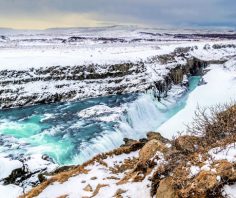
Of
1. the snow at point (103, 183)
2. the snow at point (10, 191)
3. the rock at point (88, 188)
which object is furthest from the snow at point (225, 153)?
the snow at point (10, 191)

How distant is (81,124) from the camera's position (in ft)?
136

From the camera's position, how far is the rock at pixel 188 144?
46.0 feet

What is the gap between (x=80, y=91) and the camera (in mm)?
55438

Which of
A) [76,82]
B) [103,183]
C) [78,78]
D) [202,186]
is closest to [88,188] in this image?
[103,183]

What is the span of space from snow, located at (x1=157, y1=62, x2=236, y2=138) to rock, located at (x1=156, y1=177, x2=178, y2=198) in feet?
72.6

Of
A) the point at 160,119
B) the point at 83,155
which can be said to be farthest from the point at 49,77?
the point at 83,155

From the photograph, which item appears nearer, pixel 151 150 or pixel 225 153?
pixel 225 153

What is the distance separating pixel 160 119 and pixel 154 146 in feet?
102

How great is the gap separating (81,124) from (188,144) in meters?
27.9

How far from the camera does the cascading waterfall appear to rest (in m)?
33.3

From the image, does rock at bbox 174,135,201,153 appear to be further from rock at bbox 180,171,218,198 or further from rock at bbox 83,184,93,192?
rock at bbox 83,184,93,192

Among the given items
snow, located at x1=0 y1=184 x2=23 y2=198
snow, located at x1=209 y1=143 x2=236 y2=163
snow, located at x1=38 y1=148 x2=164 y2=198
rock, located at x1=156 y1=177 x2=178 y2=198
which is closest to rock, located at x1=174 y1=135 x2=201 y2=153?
snow, located at x1=38 y1=148 x2=164 y2=198

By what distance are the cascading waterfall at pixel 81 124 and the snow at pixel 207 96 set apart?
4.67 feet

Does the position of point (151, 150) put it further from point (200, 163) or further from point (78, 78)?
point (78, 78)
